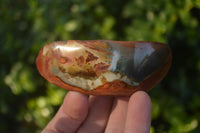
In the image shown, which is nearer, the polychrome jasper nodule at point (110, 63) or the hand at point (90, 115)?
the polychrome jasper nodule at point (110, 63)

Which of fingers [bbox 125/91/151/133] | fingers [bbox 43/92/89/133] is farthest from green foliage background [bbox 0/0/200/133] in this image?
fingers [bbox 125/91/151/133]

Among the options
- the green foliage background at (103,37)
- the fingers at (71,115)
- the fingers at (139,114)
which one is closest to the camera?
the fingers at (139,114)

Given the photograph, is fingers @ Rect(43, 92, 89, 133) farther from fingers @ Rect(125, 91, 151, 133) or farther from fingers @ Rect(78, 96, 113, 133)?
fingers @ Rect(125, 91, 151, 133)

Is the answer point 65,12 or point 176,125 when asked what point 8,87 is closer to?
point 65,12

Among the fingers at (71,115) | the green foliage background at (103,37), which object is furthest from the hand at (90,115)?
the green foliage background at (103,37)

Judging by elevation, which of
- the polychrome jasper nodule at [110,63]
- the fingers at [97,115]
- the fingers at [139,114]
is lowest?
the fingers at [97,115]

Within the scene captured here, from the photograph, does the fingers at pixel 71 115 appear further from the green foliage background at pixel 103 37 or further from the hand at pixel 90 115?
the green foliage background at pixel 103 37
